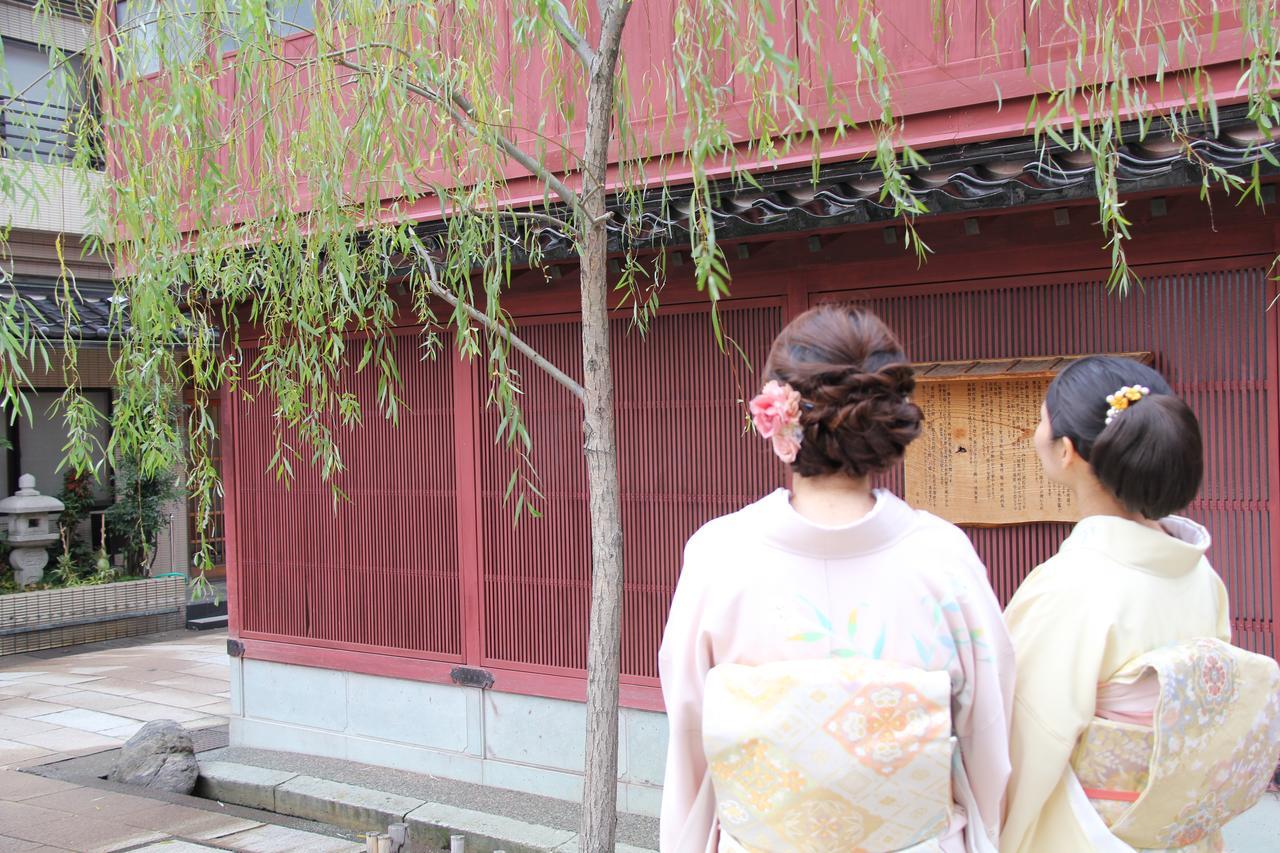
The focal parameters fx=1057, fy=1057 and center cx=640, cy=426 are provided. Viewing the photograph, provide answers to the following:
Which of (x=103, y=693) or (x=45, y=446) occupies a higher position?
(x=45, y=446)

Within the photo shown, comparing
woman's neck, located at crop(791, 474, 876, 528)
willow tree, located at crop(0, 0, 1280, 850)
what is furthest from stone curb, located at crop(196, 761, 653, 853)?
woman's neck, located at crop(791, 474, 876, 528)

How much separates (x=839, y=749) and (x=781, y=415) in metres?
0.65

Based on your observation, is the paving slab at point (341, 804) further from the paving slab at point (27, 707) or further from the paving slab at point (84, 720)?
the paving slab at point (27, 707)

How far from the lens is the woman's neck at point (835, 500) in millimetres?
2113

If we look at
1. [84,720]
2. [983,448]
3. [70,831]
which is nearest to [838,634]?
[983,448]

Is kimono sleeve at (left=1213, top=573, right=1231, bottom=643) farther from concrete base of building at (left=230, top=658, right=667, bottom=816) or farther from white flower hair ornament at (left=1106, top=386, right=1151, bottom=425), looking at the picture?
concrete base of building at (left=230, top=658, right=667, bottom=816)

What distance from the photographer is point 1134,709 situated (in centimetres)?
230

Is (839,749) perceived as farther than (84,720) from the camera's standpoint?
No

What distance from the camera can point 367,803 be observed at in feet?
21.6

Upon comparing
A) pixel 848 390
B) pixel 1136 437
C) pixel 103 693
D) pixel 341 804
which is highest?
pixel 848 390

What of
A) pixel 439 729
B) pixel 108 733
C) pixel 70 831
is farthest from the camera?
pixel 108 733

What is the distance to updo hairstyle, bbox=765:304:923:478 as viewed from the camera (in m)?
2.04

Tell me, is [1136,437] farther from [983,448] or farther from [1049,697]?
[983,448]

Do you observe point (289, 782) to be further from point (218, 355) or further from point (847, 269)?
point (847, 269)
